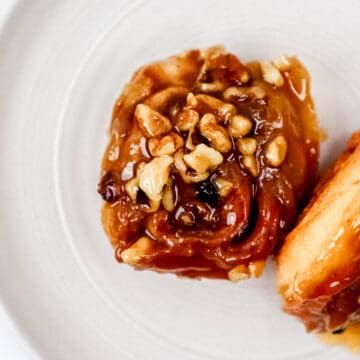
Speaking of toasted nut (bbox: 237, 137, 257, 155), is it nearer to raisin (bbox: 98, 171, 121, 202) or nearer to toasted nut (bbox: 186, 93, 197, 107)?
toasted nut (bbox: 186, 93, 197, 107)

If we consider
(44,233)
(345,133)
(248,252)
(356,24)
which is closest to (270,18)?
(356,24)

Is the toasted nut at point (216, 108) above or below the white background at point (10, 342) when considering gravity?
above

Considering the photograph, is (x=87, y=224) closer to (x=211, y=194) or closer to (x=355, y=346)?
(x=211, y=194)

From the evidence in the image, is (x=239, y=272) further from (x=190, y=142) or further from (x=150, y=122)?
(x=150, y=122)

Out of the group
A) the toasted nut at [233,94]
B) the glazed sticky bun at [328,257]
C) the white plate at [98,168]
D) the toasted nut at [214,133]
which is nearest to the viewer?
the glazed sticky bun at [328,257]

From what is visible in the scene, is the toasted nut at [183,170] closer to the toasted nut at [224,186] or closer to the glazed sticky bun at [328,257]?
the toasted nut at [224,186]

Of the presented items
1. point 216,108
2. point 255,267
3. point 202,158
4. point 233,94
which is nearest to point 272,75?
point 233,94

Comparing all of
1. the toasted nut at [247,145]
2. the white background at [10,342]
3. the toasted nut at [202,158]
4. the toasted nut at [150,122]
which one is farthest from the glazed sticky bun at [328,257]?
the white background at [10,342]

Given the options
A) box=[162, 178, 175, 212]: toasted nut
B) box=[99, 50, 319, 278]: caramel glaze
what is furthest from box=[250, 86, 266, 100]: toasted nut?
box=[162, 178, 175, 212]: toasted nut
